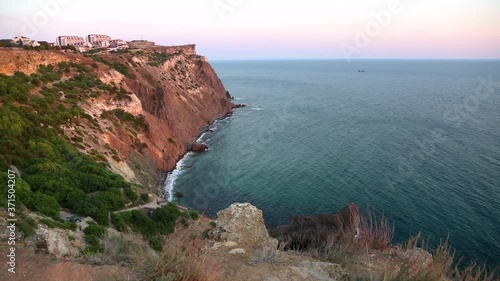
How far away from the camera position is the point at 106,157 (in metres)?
38.7

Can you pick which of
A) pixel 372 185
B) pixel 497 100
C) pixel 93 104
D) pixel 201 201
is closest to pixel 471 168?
pixel 372 185

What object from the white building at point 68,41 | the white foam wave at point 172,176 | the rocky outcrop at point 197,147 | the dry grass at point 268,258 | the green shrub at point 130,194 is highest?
the white building at point 68,41

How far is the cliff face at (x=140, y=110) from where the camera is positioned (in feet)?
138

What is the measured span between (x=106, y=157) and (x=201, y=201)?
12.9 m

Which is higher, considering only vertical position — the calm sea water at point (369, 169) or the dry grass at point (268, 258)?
the dry grass at point (268, 258)

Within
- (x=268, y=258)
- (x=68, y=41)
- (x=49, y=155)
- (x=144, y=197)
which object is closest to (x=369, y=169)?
(x=144, y=197)

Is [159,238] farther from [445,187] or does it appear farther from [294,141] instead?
[294,141]

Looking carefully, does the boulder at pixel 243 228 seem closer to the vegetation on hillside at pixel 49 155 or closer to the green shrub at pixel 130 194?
the vegetation on hillside at pixel 49 155

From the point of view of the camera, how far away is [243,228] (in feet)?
61.7

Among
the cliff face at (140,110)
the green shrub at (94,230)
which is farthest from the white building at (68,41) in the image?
Answer: the green shrub at (94,230)

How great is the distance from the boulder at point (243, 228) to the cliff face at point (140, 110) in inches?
878

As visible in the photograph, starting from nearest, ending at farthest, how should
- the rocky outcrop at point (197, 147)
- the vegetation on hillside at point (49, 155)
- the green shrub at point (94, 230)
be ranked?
the green shrub at point (94, 230), the vegetation on hillside at point (49, 155), the rocky outcrop at point (197, 147)

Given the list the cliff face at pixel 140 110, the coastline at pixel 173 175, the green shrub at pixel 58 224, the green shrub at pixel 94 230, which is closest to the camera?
the green shrub at pixel 58 224

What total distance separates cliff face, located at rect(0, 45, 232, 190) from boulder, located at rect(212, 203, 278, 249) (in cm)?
2230
